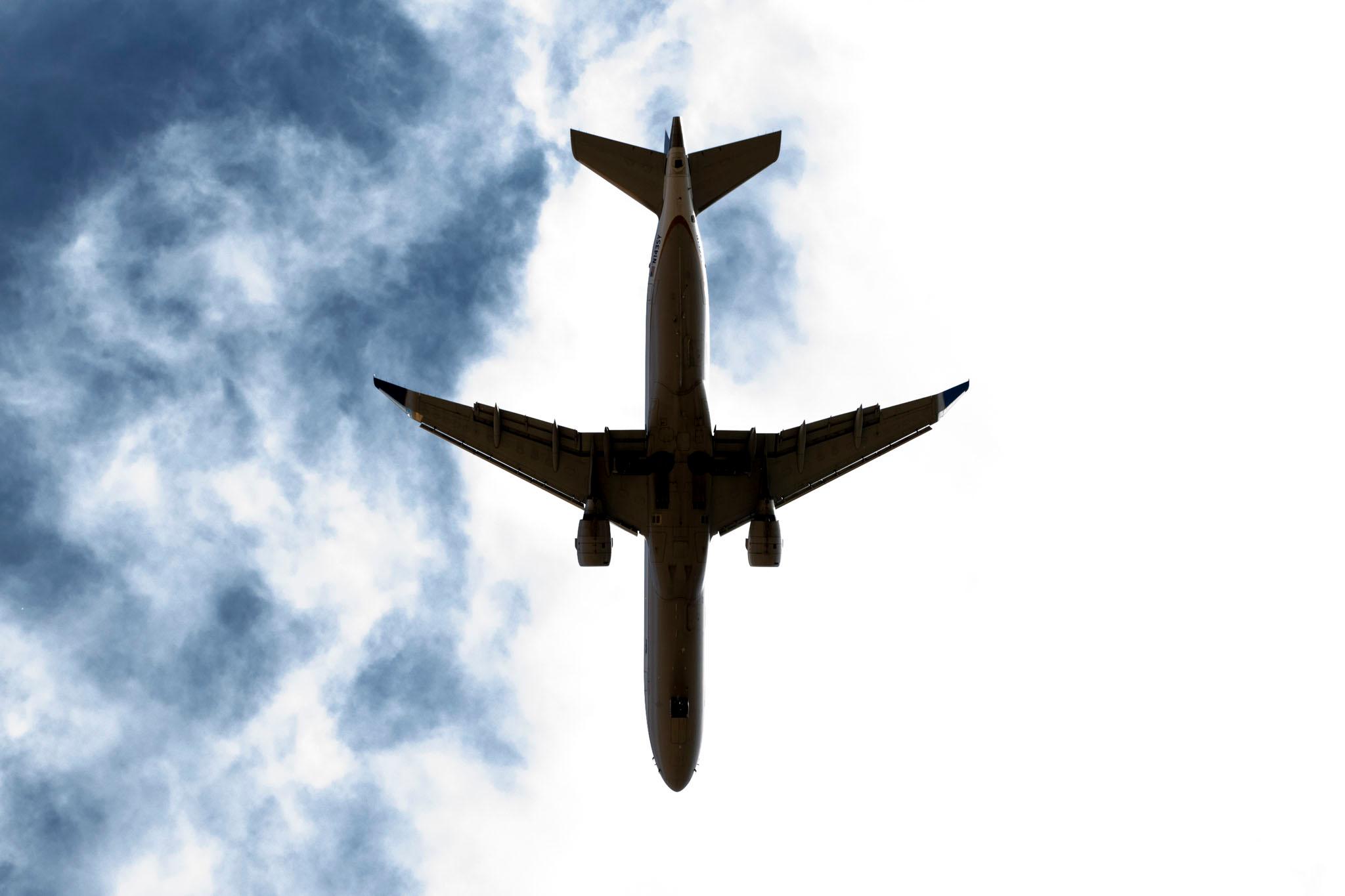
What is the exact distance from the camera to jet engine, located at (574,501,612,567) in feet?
143

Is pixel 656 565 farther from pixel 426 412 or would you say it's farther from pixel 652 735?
pixel 426 412

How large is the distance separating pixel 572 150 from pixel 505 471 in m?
15.2

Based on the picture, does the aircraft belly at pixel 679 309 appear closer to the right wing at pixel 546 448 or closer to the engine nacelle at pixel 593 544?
the right wing at pixel 546 448

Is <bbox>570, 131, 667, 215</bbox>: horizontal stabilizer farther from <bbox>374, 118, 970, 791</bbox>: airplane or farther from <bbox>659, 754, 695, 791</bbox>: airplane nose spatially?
<bbox>659, 754, 695, 791</bbox>: airplane nose

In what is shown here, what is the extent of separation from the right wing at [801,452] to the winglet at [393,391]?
14.1 m

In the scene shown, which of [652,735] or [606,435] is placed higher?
[606,435]

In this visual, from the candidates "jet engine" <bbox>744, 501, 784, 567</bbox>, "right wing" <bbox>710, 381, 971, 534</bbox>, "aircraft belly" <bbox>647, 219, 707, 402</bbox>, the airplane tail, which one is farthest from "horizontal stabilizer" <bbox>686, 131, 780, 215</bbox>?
"jet engine" <bbox>744, 501, 784, 567</bbox>

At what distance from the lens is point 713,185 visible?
47.6 meters

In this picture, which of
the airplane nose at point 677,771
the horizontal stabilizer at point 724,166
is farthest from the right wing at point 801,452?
the horizontal stabilizer at point 724,166

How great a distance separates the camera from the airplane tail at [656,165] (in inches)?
1863

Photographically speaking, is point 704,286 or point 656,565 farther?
point 656,565

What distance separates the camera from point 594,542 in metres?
43.6

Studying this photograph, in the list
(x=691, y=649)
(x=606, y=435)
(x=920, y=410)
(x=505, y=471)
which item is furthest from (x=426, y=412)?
(x=920, y=410)

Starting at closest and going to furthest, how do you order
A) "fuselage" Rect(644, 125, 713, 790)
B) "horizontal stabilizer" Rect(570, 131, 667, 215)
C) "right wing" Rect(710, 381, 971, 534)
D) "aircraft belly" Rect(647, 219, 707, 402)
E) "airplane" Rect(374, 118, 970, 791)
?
"aircraft belly" Rect(647, 219, 707, 402) < "fuselage" Rect(644, 125, 713, 790) < "airplane" Rect(374, 118, 970, 791) < "right wing" Rect(710, 381, 971, 534) < "horizontal stabilizer" Rect(570, 131, 667, 215)
